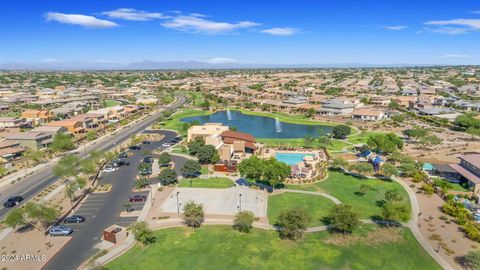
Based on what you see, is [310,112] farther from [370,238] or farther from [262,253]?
[262,253]

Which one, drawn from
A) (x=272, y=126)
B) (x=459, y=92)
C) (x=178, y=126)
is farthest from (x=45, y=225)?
(x=459, y=92)

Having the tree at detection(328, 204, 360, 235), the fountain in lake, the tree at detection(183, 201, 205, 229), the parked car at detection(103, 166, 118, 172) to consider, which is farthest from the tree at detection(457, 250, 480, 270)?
the fountain in lake

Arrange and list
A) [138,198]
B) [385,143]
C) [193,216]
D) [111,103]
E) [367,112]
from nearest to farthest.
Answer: [193,216], [138,198], [385,143], [367,112], [111,103]

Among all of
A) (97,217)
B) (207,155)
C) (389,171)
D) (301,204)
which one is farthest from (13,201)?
(389,171)

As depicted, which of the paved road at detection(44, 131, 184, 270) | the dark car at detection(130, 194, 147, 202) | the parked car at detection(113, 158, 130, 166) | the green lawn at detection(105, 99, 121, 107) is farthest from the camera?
the green lawn at detection(105, 99, 121, 107)

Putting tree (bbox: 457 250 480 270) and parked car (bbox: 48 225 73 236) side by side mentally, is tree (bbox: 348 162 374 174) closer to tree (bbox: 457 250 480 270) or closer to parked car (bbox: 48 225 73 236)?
tree (bbox: 457 250 480 270)
